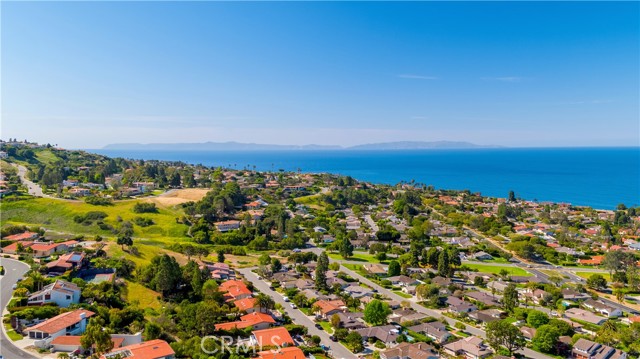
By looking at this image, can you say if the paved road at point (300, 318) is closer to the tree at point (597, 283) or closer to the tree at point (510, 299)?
the tree at point (510, 299)

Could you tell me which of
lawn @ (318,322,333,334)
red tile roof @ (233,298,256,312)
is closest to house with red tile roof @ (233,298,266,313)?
red tile roof @ (233,298,256,312)

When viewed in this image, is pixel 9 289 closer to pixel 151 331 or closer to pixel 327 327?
pixel 151 331

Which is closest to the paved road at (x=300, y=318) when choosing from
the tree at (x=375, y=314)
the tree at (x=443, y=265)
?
the tree at (x=375, y=314)

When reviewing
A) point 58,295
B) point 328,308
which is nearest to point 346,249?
point 328,308

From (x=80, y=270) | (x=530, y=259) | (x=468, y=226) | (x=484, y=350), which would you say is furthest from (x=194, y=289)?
(x=468, y=226)

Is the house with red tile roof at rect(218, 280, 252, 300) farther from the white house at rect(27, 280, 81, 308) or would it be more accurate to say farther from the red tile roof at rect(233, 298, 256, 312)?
the white house at rect(27, 280, 81, 308)

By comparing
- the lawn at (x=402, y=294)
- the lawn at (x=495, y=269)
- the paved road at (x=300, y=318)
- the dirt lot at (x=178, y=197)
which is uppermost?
the dirt lot at (x=178, y=197)
